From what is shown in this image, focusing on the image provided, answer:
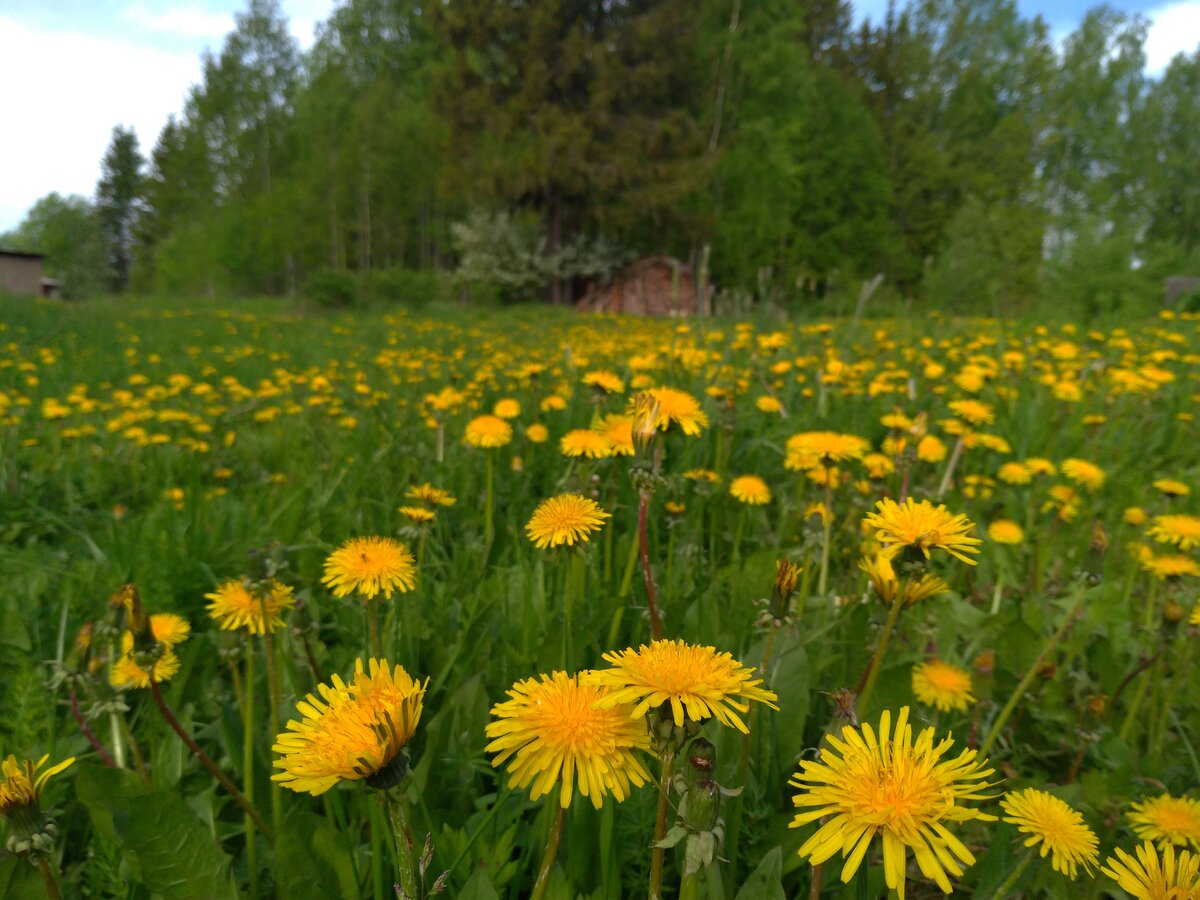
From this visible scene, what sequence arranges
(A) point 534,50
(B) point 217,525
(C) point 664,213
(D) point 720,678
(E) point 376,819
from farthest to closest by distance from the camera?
(C) point 664,213
(A) point 534,50
(B) point 217,525
(E) point 376,819
(D) point 720,678

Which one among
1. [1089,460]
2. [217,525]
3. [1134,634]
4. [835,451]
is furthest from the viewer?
[1089,460]

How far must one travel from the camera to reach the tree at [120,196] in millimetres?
47594

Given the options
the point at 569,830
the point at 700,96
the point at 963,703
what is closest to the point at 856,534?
the point at 963,703

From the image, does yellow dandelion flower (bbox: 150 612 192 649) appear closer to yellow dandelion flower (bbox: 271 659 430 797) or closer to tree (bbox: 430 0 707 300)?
yellow dandelion flower (bbox: 271 659 430 797)

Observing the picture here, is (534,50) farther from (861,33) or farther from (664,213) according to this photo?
(861,33)

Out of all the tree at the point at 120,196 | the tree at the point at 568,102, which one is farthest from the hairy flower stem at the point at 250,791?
the tree at the point at 120,196

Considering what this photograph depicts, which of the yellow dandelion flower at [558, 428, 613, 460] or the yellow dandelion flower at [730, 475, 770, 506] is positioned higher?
the yellow dandelion flower at [558, 428, 613, 460]

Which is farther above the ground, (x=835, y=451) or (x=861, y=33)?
(x=861, y=33)

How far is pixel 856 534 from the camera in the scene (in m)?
1.79

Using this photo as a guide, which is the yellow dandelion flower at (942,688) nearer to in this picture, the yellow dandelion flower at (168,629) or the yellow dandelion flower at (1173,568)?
the yellow dandelion flower at (1173,568)

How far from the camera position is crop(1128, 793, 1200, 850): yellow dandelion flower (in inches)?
29.8

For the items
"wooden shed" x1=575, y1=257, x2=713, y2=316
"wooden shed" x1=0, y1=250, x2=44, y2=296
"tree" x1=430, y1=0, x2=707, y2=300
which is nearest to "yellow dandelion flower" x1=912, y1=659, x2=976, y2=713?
"wooden shed" x1=575, y1=257, x2=713, y2=316

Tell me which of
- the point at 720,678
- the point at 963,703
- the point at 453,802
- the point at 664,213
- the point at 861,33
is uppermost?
the point at 861,33

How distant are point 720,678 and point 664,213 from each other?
21.1m
